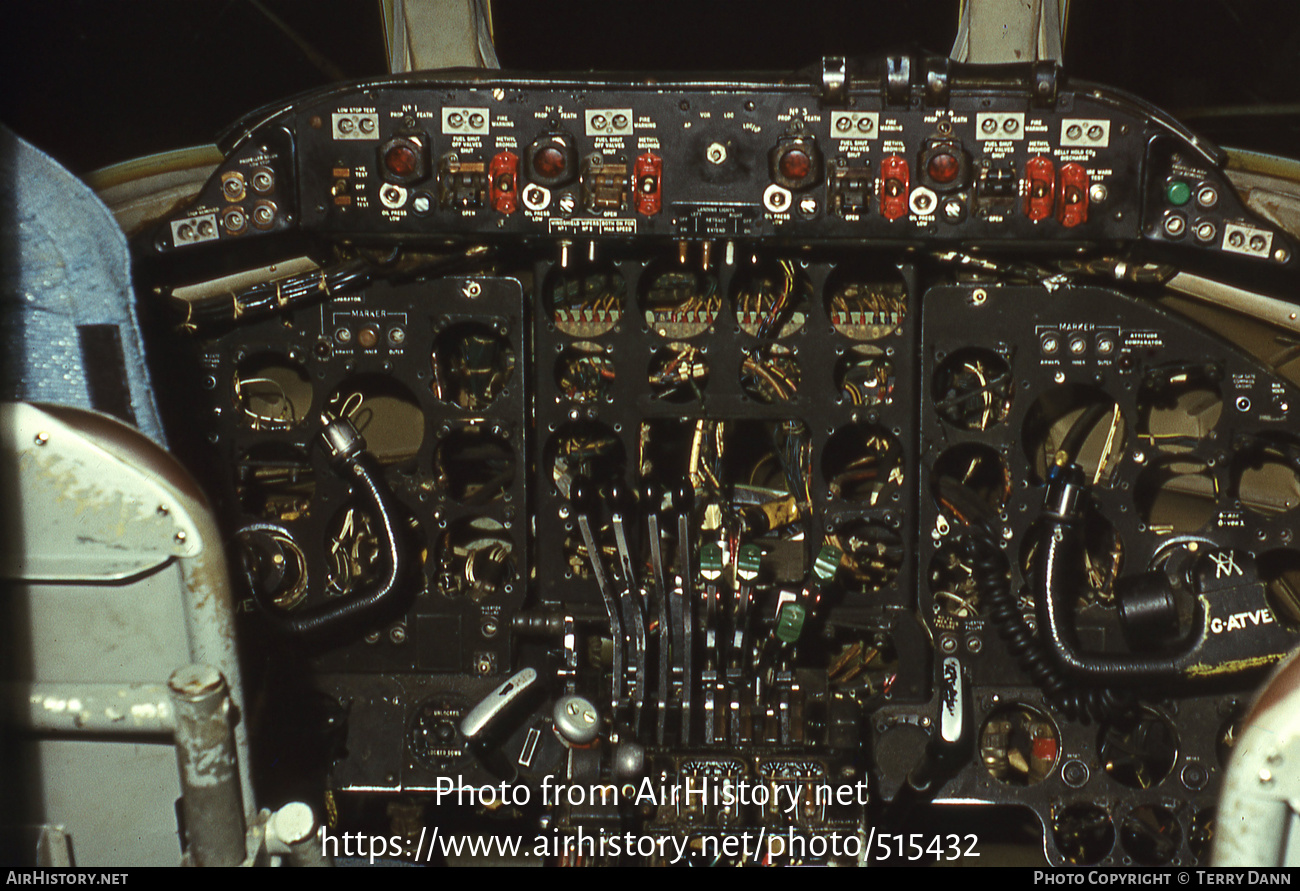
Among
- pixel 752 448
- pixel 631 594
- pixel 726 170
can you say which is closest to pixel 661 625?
A: pixel 631 594

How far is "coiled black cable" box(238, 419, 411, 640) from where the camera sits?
2.44m

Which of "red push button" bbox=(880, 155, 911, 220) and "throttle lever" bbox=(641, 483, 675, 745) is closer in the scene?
"red push button" bbox=(880, 155, 911, 220)

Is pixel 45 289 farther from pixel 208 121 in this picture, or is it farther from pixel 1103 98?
pixel 1103 98

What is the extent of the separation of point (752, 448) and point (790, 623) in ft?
1.78

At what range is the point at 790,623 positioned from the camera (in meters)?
2.38

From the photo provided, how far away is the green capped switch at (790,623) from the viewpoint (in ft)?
7.79

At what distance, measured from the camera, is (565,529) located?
101 inches

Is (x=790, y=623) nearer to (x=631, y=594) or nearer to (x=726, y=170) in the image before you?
(x=631, y=594)

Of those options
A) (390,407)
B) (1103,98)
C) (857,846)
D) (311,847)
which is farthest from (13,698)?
(1103,98)

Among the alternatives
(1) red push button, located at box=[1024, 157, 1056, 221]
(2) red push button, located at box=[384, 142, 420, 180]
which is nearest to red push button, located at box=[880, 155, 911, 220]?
(1) red push button, located at box=[1024, 157, 1056, 221]

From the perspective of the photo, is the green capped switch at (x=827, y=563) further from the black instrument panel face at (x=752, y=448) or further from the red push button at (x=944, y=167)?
the red push button at (x=944, y=167)

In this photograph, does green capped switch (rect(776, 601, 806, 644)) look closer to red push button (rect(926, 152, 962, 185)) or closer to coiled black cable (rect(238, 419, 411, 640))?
coiled black cable (rect(238, 419, 411, 640))

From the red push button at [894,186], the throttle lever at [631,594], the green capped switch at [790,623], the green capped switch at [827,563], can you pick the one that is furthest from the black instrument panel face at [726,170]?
the green capped switch at [790,623]

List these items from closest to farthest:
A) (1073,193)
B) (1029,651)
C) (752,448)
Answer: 1. (1073,193)
2. (1029,651)
3. (752,448)
